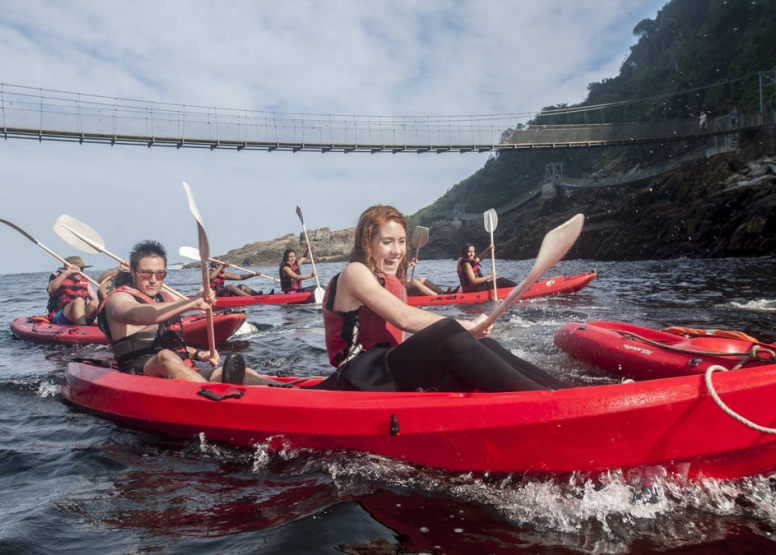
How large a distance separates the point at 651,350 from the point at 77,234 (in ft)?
19.9

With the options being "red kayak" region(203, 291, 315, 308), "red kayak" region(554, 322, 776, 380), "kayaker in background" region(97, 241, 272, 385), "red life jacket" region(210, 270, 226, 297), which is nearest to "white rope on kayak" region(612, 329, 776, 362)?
"red kayak" region(554, 322, 776, 380)

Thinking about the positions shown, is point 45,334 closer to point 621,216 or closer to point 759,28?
point 621,216

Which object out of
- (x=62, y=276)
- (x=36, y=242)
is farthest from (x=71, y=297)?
(x=36, y=242)

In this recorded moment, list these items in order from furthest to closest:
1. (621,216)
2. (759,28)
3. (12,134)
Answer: (759,28), (621,216), (12,134)

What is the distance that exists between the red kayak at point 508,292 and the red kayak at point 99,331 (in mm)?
3499

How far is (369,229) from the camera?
9.80 ft

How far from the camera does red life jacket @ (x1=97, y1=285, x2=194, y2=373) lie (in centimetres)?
406

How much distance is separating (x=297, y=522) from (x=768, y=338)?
5397mm

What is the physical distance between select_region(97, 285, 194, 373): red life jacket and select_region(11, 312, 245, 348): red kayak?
2.89 m

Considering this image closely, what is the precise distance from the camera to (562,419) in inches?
92.8

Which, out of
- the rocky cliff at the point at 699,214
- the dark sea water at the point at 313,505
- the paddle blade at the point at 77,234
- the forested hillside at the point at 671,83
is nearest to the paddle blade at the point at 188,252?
the paddle blade at the point at 77,234

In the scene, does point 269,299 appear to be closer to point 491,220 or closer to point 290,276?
point 290,276

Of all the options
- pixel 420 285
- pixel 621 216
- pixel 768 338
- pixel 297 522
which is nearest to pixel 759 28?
pixel 621 216

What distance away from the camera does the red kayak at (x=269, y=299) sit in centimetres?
1181
